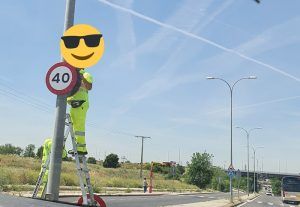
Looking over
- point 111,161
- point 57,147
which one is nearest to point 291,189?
point 57,147

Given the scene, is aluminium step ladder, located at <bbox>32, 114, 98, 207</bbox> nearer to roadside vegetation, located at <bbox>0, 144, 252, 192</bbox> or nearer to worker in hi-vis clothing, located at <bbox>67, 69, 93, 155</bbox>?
worker in hi-vis clothing, located at <bbox>67, 69, 93, 155</bbox>

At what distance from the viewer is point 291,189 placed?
4675 centimetres

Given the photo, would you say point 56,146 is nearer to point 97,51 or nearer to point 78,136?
point 78,136

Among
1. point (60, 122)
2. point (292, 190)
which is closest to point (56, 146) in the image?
point (60, 122)

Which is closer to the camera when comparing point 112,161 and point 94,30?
point 94,30

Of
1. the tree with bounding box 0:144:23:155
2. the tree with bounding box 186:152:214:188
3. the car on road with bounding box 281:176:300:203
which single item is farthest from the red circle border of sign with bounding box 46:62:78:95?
the tree with bounding box 0:144:23:155

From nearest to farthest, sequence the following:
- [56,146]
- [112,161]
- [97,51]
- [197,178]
Answer: 1. [97,51]
2. [56,146]
3. [197,178]
4. [112,161]

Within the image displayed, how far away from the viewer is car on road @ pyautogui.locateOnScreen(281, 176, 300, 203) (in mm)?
46219

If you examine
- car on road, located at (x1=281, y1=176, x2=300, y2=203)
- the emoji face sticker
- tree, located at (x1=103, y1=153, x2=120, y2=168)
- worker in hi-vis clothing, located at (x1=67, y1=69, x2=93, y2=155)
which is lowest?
car on road, located at (x1=281, y1=176, x2=300, y2=203)

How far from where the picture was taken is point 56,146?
6.75m

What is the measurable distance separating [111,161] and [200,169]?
99.9 feet

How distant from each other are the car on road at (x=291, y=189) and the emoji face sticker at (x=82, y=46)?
43039 mm

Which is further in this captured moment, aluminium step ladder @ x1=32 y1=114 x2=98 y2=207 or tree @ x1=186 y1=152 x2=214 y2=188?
tree @ x1=186 y1=152 x2=214 y2=188

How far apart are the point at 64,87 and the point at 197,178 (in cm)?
10456
